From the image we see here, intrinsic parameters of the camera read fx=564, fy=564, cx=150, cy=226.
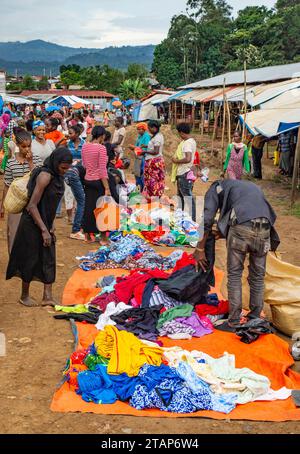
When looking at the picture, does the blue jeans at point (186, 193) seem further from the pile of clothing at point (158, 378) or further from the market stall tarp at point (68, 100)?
the market stall tarp at point (68, 100)

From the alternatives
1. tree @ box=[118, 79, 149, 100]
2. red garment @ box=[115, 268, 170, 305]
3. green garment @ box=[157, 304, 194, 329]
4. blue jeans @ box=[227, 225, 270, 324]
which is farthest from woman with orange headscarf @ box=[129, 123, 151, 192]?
tree @ box=[118, 79, 149, 100]

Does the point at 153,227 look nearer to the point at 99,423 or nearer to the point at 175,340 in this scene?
the point at 175,340

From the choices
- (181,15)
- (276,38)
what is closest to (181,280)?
(276,38)

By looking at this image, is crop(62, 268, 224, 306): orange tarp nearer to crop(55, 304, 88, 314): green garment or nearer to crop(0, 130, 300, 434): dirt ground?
crop(0, 130, 300, 434): dirt ground

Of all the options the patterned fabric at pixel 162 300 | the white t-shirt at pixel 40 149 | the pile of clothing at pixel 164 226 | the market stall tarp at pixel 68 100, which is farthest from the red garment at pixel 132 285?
the market stall tarp at pixel 68 100

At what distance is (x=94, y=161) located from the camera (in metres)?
7.58

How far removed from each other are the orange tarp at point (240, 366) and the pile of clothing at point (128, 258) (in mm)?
1330

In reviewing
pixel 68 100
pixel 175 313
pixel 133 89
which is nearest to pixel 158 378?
pixel 175 313

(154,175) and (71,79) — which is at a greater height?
(71,79)

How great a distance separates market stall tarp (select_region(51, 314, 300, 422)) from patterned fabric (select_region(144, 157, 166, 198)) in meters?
4.83

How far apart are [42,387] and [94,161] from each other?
417 centimetres

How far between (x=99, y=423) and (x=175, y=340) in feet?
4.54

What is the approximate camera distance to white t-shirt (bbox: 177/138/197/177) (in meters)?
8.23

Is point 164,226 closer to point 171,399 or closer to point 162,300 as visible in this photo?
point 162,300
